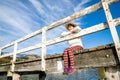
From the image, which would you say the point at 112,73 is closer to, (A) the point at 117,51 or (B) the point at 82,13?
(A) the point at 117,51

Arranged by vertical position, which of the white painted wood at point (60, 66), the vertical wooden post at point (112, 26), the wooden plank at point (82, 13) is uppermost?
the wooden plank at point (82, 13)

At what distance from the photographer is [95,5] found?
3.37 meters

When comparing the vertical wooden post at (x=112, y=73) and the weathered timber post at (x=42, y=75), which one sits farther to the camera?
the weathered timber post at (x=42, y=75)

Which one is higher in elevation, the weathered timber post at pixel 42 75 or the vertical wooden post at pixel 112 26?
the vertical wooden post at pixel 112 26

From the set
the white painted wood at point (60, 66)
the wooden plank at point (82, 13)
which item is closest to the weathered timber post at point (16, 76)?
the white painted wood at point (60, 66)

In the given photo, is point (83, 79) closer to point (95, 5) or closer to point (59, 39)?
point (59, 39)

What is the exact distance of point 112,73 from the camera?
108 inches

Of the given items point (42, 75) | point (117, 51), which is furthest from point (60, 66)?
point (117, 51)

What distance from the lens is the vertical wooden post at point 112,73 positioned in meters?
2.67

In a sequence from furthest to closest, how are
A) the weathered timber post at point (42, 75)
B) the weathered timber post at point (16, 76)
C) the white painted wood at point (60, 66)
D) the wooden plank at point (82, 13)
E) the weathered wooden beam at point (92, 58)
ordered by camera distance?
the weathered timber post at point (16, 76) → the weathered timber post at point (42, 75) → the white painted wood at point (60, 66) → the wooden plank at point (82, 13) → the weathered wooden beam at point (92, 58)

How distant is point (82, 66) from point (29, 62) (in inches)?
89.3

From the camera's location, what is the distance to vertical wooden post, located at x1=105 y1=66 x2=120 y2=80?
2.67m

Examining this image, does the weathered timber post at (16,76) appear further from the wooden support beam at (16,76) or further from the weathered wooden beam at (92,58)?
the weathered wooden beam at (92,58)

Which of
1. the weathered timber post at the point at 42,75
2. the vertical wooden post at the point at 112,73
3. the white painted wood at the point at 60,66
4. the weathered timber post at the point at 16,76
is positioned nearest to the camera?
the vertical wooden post at the point at 112,73
